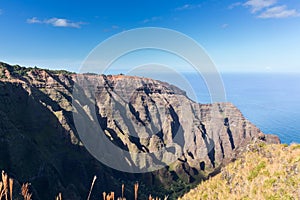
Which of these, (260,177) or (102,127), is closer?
(260,177)

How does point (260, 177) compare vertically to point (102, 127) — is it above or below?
above

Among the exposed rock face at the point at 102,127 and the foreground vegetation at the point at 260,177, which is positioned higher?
the foreground vegetation at the point at 260,177

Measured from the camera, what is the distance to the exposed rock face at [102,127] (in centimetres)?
6362

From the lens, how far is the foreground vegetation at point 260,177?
41.0 ft

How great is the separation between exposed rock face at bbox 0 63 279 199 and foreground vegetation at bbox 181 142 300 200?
51.0m

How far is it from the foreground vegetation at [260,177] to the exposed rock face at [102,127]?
51037 millimetres

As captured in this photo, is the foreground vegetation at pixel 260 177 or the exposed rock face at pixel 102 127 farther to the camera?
the exposed rock face at pixel 102 127

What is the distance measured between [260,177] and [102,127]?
134 meters

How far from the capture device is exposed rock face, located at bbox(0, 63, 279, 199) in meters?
63.6

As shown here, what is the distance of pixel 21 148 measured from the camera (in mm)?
61281

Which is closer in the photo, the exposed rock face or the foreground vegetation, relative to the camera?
the foreground vegetation

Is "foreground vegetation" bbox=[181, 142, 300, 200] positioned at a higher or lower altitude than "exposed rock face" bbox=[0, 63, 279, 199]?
higher

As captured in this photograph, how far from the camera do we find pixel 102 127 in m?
144

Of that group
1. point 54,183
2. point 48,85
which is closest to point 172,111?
point 48,85
